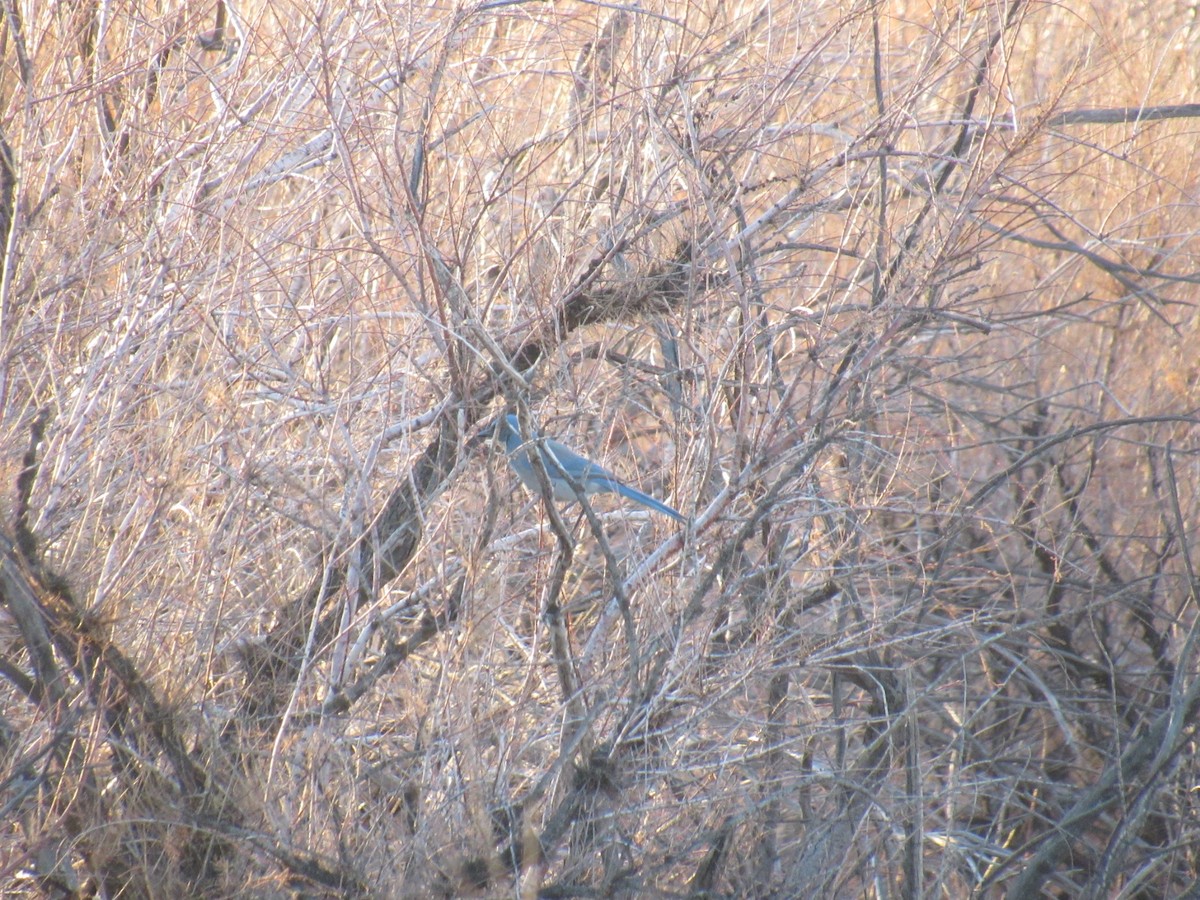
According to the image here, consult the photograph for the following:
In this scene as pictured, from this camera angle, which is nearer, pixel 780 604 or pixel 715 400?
pixel 715 400

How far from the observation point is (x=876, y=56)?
4488 millimetres

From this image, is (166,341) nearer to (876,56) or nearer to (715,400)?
(715,400)

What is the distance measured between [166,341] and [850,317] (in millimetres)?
2537

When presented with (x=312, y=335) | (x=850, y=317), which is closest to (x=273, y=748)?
(x=312, y=335)

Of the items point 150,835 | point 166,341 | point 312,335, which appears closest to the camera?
point 150,835

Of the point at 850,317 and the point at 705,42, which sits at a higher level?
the point at 705,42

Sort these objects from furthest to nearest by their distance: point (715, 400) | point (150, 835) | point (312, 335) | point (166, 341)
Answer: point (312, 335)
point (166, 341)
point (715, 400)
point (150, 835)

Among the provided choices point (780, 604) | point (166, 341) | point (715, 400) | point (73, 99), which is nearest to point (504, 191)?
point (715, 400)

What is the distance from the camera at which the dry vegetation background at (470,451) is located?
3357 mm

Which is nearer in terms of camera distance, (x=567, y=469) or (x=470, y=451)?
(x=567, y=469)

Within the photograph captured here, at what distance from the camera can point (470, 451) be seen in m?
3.68

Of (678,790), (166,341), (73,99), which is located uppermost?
(73,99)

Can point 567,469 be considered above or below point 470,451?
below

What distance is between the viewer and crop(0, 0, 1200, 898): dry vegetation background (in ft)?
11.0
